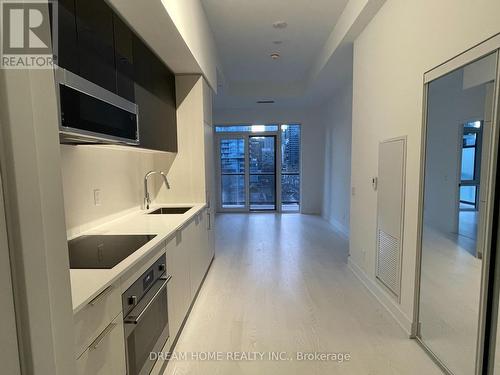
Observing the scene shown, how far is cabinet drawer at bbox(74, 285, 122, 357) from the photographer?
3.25 ft

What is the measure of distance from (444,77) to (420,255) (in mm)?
Result: 1297

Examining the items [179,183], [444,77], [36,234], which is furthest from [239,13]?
[36,234]

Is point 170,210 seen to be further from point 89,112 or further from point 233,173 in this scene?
point 233,173

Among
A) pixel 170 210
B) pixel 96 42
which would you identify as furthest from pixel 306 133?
pixel 96 42

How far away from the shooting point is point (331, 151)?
6445 mm

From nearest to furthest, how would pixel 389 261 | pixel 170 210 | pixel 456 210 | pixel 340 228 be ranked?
pixel 456 210, pixel 389 261, pixel 170 210, pixel 340 228

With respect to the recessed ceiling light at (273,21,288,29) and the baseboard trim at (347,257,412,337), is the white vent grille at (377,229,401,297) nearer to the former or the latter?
the baseboard trim at (347,257,412,337)

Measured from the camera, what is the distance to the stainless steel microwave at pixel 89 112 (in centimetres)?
118

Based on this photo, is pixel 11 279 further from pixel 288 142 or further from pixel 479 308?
pixel 288 142

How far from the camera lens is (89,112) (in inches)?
53.6

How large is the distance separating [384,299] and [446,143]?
1589 millimetres

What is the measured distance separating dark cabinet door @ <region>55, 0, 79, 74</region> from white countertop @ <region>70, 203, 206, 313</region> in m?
0.92

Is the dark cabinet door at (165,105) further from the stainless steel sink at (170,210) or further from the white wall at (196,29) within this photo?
the stainless steel sink at (170,210)

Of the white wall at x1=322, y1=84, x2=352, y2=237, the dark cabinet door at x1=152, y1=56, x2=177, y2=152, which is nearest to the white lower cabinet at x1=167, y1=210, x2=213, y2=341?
the dark cabinet door at x1=152, y1=56, x2=177, y2=152
